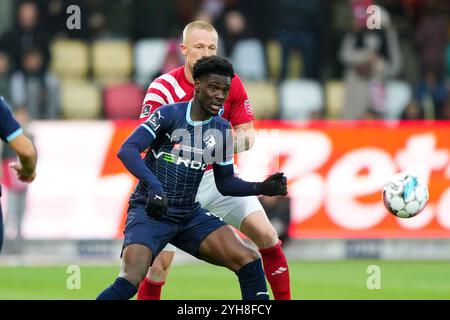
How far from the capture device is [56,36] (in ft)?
54.1

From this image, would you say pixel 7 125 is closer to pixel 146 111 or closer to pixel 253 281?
pixel 146 111

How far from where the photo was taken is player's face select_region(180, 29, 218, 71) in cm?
848

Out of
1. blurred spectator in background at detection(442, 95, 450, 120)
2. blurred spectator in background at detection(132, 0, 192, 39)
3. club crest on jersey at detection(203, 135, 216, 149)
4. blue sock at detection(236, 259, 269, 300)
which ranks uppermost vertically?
blurred spectator in background at detection(132, 0, 192, 39)

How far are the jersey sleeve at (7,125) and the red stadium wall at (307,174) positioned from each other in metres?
7.24

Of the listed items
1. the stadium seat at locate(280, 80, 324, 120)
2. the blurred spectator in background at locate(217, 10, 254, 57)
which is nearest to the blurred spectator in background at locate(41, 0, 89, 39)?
the blurred spectator in background at locate(217, 10, 254, 57)

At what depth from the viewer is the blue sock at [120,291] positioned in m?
7.21

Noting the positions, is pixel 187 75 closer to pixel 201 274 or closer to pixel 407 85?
pixel 201 274

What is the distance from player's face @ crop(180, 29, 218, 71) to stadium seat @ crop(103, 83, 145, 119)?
275 inches

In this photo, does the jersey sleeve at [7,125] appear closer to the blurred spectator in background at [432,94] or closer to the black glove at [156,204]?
Result: the black glove at [156,204]

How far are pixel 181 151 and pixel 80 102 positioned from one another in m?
8.57

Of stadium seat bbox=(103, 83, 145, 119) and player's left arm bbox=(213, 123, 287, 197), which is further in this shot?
stadium seat bbox=(103, 83, 145, 119)

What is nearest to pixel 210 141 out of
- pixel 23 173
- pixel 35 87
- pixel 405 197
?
pixel 23 173

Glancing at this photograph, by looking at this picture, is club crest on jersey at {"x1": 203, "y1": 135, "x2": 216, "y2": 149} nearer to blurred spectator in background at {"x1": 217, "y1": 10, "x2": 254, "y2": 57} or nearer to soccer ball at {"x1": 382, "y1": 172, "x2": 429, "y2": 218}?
soccer ball at {"x1": 382, "y1": 172, "x2": 429, "y2": 218}

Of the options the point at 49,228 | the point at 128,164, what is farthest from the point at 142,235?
the point at 49,228
